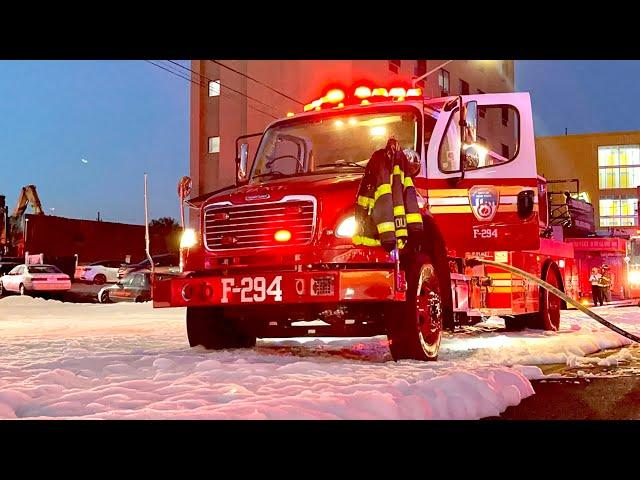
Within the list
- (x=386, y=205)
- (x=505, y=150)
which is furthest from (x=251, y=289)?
(x=505, y=150)

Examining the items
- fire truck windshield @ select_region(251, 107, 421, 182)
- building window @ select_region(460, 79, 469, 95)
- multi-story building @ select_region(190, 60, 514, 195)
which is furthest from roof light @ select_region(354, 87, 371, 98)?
building window @ select_region(460, 79, 469, 95)

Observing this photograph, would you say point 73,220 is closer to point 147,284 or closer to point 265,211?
point 147,284

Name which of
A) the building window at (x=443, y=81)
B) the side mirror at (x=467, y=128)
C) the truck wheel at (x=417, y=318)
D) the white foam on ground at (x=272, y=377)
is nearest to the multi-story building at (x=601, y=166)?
the building window at (x=443, y=81)

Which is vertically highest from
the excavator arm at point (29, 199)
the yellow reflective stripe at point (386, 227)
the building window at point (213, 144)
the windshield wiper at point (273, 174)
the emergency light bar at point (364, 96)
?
the building window at point (213, 144)

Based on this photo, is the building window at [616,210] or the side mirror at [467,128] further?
the building window at [616,210]

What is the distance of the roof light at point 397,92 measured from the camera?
8.28 m

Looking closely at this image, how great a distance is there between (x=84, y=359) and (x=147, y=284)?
13.0 meters

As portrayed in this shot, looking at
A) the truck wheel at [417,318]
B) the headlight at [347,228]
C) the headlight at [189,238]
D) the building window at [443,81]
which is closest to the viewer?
the headlight at [347,228]

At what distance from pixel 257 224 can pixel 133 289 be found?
1370 centimetres

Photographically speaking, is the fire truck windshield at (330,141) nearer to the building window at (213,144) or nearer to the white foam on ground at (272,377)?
the white foam on ground at (272,377)

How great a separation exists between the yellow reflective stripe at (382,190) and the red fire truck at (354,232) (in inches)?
9.4

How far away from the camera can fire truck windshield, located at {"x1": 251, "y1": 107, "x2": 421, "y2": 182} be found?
310 inches
